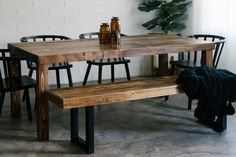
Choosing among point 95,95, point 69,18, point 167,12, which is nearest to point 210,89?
point 95,95

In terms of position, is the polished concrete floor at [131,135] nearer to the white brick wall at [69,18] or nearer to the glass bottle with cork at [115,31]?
the glass bottle with cork at [115,31]

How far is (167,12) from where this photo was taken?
5.71 m

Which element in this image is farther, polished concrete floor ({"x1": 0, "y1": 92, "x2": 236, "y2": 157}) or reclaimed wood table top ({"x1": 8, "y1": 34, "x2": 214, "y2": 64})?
reclaimed wood table top ({"x1": 8, "y1": 34, "x2": 214, "y2": 64})

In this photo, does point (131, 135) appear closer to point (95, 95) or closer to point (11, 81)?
point (95, 95)

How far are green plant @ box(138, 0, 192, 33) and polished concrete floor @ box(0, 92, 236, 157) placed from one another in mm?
1585

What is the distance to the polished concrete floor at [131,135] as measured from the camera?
3.26 metres

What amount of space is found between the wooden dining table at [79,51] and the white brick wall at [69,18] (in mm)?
1373

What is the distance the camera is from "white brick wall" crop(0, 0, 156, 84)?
523 cm


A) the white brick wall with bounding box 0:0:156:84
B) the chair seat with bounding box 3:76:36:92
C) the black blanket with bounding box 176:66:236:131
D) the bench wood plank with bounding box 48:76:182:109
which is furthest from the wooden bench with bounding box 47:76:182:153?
→ the white brick wall with bounding box 0:0:156:84

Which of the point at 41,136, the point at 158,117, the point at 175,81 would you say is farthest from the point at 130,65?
the point at 41,136

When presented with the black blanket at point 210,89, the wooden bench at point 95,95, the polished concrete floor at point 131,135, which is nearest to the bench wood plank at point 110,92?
the wooden bench at point 95,95

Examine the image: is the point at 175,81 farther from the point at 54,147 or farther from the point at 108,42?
the point at 54,147

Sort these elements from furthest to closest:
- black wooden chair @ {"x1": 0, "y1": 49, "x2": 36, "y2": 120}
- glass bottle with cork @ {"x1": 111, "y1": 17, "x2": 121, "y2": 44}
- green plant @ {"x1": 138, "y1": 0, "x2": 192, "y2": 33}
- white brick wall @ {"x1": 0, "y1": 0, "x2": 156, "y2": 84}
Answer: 1. green plant @ {"x1": 138, "y1": 0, "x2": 192, "y2": 33}
2. white brick wall @ {"x1": 0, "y1": 0, "x2": 156, "y2": 84}
3. glass bottle with cork @ {"x1": 111, "y1": 17, "x2": 121, "y2": 44}
4. black wooden chair @ {"x1": 0, "y1": 49, "x2": 36, "y2": 120}

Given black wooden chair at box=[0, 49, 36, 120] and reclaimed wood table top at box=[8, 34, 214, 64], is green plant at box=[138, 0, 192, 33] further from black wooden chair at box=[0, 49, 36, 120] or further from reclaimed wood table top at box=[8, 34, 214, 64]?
black wooden chair at box=[0, 49, 36, 120]
